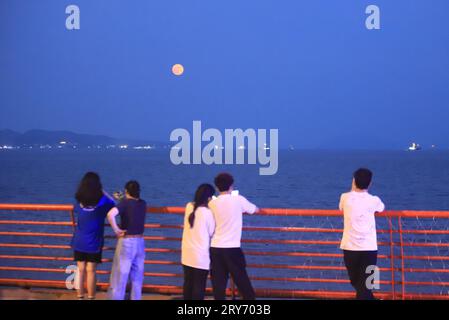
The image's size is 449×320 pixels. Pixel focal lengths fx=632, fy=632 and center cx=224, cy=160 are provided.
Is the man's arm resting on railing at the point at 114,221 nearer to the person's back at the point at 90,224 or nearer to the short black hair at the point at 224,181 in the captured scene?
the person's back at the point at 90,224

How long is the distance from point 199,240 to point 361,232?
5.95 ft

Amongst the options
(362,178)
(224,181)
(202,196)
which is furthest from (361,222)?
(202,196)

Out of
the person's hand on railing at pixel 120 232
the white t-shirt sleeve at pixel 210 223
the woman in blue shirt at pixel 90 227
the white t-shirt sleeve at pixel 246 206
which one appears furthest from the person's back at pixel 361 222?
the woman in blue shirt at pixel 90 227

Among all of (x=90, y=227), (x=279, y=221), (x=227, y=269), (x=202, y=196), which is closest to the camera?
(x=202, y=196)

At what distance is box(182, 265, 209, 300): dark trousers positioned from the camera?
694cm

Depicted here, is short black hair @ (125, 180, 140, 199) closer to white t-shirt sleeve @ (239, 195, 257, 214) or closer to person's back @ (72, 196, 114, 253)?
person's back @ (72, 196, 114, 253)

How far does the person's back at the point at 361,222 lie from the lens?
706 centimetres

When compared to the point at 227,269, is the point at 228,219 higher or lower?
higher

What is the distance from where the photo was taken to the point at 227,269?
7035mm

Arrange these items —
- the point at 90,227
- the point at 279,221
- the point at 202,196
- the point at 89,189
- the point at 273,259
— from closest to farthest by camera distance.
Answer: the point at 202,196, the point at 89,189, the point at 90,227, the point at 273,259, the point at 279,221

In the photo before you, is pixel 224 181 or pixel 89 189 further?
pixel 89 189

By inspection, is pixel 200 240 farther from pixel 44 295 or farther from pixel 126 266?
pixel 44 295

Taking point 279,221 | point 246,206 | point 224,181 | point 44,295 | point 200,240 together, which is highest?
point 224,181
